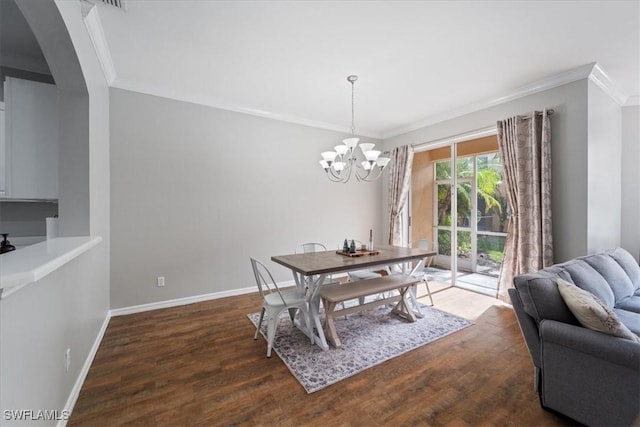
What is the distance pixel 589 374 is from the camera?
1.55 m

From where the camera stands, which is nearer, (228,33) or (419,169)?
(228,33)

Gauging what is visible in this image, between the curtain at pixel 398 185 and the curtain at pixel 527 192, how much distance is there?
161 centimetres

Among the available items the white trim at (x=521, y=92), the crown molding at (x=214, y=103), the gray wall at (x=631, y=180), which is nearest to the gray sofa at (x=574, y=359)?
the white trim at (x=521, y=92)

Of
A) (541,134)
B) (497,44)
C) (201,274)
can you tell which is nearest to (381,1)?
(497,44)

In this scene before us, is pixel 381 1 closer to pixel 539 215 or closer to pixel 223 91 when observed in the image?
pixel 223 91

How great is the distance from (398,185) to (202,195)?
348 centimetres

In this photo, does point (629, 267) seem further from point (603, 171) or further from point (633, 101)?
point (633, 101)

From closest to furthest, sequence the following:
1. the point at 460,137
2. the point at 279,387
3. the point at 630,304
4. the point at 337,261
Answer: the point at 279,387, the point at 630,304, the point at 337,261, the point at 460,137

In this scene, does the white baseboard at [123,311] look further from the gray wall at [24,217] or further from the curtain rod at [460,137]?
the curtain rod at [460,137]

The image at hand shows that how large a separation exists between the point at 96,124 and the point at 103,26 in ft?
2.80

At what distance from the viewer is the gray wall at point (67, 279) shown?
117 cm

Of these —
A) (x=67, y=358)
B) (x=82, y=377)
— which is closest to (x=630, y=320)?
(x=67, y=358)

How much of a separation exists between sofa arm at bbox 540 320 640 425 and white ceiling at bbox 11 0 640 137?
2.43m

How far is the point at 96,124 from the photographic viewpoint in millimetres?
2502
